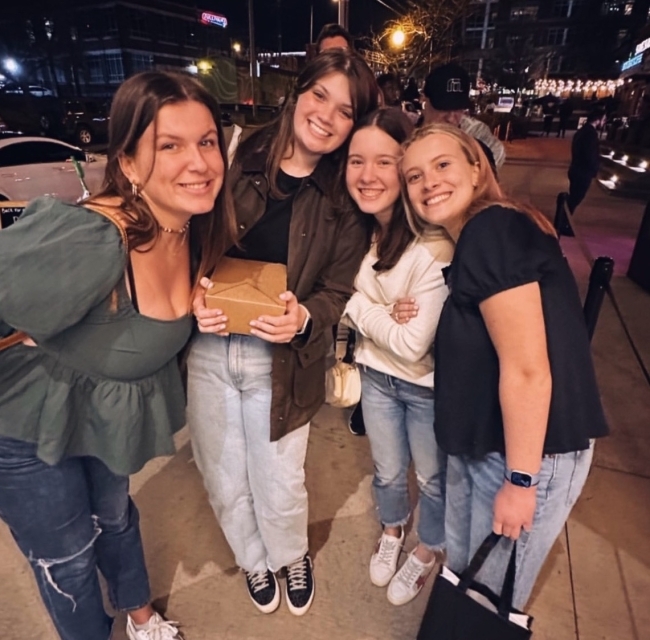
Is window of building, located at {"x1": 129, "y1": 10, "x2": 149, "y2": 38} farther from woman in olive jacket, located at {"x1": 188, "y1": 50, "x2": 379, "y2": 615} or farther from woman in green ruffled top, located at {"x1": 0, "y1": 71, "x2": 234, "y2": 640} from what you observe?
woman in green ruffled top, located at {"x1": 0, "y1": 71, "x2": 234, "y2": 640}

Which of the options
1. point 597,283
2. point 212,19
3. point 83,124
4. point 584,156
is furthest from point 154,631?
point 212,19

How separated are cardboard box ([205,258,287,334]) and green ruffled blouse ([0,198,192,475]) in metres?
0.15

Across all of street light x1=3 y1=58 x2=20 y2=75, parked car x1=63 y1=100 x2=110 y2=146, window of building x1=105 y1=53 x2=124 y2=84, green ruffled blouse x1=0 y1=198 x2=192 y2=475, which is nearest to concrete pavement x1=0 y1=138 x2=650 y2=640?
green ruffled blouse x1=0 y1=198 x2=192 y2=475

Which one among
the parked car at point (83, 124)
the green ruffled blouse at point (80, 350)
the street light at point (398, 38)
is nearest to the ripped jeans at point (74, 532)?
the green ruffled blouse at point (80, 350)

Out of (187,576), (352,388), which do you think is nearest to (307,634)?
(187,576)

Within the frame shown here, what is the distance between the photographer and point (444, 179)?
1490 mm

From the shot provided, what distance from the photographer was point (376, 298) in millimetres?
1915

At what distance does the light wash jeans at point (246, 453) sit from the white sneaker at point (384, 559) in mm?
357

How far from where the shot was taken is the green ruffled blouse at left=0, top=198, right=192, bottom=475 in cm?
118

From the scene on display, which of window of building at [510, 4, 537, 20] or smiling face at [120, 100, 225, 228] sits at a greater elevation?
window of building at [510, 4, 537, 20]

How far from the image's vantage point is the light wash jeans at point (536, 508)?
4.72 feet

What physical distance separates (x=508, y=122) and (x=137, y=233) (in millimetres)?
24737

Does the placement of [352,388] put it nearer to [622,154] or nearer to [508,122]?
[622,154]

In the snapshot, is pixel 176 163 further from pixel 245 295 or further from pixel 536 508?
pixel 536 508
